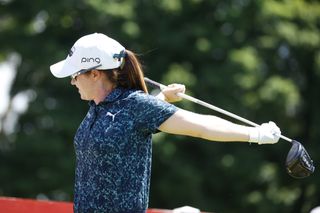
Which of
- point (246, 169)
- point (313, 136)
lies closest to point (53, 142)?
point (246, 169)

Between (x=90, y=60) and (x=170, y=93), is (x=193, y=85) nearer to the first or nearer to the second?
(x=170, y=93)

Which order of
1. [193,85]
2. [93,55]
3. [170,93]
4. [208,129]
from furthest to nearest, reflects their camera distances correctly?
[193,85] → [170,93] → [93,55] → [208,129]

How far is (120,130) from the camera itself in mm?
4566

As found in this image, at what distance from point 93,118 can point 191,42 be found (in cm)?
1831

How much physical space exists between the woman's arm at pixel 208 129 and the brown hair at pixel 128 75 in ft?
1.01

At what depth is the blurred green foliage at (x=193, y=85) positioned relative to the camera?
21.6 m

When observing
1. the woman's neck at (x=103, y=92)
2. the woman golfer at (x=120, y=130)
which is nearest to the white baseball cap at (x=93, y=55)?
the woman golfer at (x=120, y=130)

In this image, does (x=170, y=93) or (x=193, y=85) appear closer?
(x=170, y=93)

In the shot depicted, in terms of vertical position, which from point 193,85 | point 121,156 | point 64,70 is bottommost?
point 193,85

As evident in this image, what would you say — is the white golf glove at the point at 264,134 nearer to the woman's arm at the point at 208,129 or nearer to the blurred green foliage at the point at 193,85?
the woman's arm at the point at 208,129

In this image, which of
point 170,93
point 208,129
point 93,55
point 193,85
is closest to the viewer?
point 208,129

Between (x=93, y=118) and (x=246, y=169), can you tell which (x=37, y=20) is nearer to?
(x=246, y=169)

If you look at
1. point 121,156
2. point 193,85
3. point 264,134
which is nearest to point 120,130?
point 121,156

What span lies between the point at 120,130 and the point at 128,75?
0.33m
